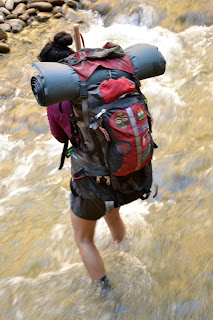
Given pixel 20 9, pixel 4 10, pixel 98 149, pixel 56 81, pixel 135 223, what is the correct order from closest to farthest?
pixel 56 81
pixel 98 149
pixel 135 223
pixel 4 10
pixel 20 9

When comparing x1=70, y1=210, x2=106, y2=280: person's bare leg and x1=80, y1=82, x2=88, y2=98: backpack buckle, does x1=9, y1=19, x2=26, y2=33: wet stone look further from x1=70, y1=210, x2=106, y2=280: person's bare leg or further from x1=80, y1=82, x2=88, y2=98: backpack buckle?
x1=80, y1=82, x2=88, y2=98: backpack buckle

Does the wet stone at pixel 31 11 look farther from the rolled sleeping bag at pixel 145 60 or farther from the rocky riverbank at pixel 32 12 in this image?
the rolled sleeping bag at pixel 145 60

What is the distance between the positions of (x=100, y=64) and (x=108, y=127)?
1.21 feet

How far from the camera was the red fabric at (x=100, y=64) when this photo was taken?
217cm

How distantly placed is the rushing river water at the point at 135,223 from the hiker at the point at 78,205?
11.4 inches

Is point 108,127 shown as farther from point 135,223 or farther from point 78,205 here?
point 135,223

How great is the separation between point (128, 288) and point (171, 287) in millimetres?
335

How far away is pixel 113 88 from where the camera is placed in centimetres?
217

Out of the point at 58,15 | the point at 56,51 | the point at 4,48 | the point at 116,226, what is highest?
the point at 56,51

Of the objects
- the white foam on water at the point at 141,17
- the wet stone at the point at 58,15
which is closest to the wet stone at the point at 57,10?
the wet stone at the point at 58,15

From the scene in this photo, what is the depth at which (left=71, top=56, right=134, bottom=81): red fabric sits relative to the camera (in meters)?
2.17

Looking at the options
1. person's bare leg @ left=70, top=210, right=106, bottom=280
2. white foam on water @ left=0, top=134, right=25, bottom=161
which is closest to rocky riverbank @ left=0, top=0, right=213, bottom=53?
white foam on water @ left=0, top=134, right=25, bottom=161

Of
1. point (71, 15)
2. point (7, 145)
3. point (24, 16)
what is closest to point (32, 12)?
point (24, 16)

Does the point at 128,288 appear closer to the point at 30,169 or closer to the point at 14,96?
the point at 30,169
